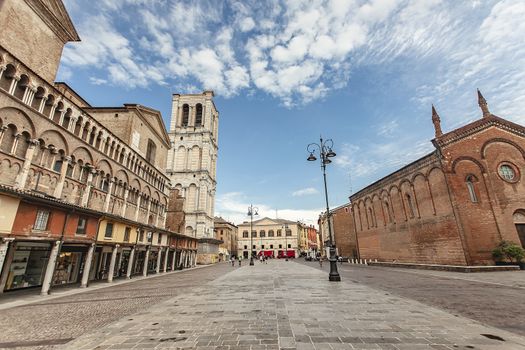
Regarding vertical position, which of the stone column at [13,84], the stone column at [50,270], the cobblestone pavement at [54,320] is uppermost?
the stone column at [13,84]

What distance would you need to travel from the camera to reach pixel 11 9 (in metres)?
14.0

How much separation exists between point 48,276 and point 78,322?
7878 millimetres

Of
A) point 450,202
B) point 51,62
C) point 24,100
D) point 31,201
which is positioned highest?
point 51,62

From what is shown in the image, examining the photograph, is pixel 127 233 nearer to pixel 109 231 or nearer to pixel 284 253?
pixel 109 231

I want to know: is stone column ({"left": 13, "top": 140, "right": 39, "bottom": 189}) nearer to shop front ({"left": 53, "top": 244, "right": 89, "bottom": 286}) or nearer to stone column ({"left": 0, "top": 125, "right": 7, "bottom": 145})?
stone column ({"left": 0, "top": 125, "right": 7, "bottom": 145})

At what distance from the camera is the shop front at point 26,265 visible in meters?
12.1

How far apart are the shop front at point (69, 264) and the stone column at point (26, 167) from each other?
4.58 meters

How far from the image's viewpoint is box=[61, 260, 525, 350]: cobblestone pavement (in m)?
4.43

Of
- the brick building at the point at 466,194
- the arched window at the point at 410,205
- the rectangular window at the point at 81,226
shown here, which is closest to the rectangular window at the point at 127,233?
the rectangular window at the point at 81,226

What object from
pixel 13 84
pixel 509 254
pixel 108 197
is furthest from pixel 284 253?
pixel 13 84

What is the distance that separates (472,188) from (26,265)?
3279 centimetres

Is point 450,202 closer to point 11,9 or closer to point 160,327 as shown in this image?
point 160,327

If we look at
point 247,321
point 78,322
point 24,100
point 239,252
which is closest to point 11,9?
point 24,100

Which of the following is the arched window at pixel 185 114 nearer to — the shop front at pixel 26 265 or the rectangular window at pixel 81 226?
the rectangular window at pixel 81 226
